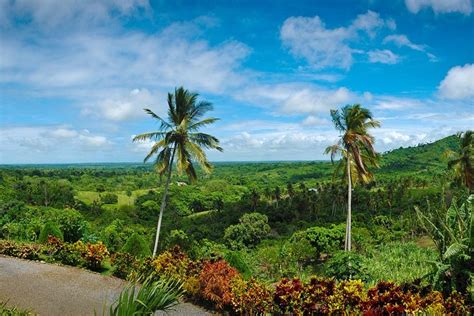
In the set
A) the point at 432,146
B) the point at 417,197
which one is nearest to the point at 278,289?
the point at 417,197

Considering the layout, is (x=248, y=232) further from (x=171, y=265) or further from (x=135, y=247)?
(x=171, y=265)

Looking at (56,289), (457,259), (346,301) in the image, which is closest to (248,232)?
(56,289)

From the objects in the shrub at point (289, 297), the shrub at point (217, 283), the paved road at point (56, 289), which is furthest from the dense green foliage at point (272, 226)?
the shrub at point (289, 297)

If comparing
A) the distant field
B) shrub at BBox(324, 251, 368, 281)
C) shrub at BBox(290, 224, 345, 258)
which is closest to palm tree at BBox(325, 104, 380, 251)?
shrub at BBox(324, 251, 368, 281)

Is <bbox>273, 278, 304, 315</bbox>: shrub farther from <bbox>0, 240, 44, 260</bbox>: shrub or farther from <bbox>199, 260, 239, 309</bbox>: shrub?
<bbox>0, 240, 44, 260</bbox>: shrub

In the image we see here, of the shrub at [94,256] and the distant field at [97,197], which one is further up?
the shrub at [94,256]

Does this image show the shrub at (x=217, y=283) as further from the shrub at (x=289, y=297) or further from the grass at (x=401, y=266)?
the grass at (x=401, y=266)
